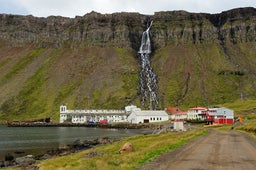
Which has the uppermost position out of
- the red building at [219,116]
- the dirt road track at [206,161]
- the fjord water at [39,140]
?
the red building at [219,116]

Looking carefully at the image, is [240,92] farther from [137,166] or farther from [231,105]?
[137,166]

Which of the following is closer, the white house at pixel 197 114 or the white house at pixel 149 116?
the white house at pixel 197 114

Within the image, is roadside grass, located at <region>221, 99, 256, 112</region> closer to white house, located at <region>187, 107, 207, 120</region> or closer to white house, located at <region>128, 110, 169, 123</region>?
white house, located at <region>187, 107, 207, 120</region>

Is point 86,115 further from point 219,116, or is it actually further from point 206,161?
point 206,161

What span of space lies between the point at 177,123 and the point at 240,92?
117 metres

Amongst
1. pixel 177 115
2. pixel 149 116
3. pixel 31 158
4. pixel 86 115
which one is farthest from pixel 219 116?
pixel 31 158

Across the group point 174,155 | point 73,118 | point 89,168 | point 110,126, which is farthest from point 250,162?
point 73,118

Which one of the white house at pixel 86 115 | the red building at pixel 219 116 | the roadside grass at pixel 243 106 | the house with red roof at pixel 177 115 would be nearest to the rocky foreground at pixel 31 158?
the red building at pixel 219 116

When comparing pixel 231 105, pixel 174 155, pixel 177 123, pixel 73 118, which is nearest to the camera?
pixel 174 155

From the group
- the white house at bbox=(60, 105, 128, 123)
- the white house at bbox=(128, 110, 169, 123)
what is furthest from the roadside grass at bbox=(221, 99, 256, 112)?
the white house at bbox=(60, 105, 128, 123)

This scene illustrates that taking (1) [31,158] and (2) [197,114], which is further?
(2) [197,114]

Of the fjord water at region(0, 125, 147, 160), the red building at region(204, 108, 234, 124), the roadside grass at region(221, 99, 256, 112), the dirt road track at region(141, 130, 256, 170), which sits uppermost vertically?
the roadside grass at region(221, 99, 256, 112)

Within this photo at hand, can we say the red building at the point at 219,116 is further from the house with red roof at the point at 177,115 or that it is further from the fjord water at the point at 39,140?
the fjord water at the point at 39,140

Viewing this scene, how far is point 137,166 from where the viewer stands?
28.3 meters
